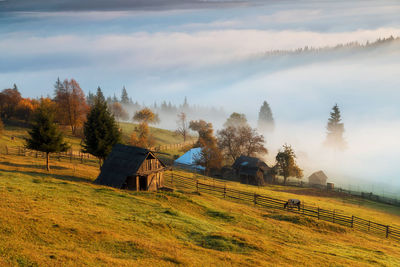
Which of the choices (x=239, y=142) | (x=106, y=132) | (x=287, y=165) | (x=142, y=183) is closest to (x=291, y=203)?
(x=142, y=183)

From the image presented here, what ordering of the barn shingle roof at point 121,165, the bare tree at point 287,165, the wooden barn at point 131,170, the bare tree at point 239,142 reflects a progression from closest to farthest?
the barn shingle roof at point 121,165
the wooden barn at point 131,170
the bare tree at point 287,165
the bare tree at point 239,142

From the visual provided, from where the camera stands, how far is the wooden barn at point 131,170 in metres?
31.3

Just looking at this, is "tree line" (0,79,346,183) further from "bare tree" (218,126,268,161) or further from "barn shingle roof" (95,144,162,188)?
"barn shingle roof" (95,144,162,188)

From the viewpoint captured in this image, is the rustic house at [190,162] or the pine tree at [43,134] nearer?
the pine tree at [43,134]

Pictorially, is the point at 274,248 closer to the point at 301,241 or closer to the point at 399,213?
the point at 301,241

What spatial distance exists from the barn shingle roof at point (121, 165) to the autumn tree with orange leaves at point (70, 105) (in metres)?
48.3

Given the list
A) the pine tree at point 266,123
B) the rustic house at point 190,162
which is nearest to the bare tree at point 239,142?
the rustic house at point 190,162

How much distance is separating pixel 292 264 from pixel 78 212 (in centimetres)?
1518

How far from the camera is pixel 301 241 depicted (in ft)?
70.1

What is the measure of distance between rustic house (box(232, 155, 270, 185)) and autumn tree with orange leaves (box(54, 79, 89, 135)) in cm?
4945

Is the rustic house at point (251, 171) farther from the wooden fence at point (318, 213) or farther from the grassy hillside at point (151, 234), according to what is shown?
the grassy hillside at point (151, 234)

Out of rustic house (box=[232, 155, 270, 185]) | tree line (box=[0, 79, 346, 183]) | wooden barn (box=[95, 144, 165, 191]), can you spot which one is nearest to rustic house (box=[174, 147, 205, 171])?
tree line (box=[0, 79, 346, 183])

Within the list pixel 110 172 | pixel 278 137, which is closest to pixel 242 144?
pixel 110 172

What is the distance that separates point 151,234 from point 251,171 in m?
47.4
